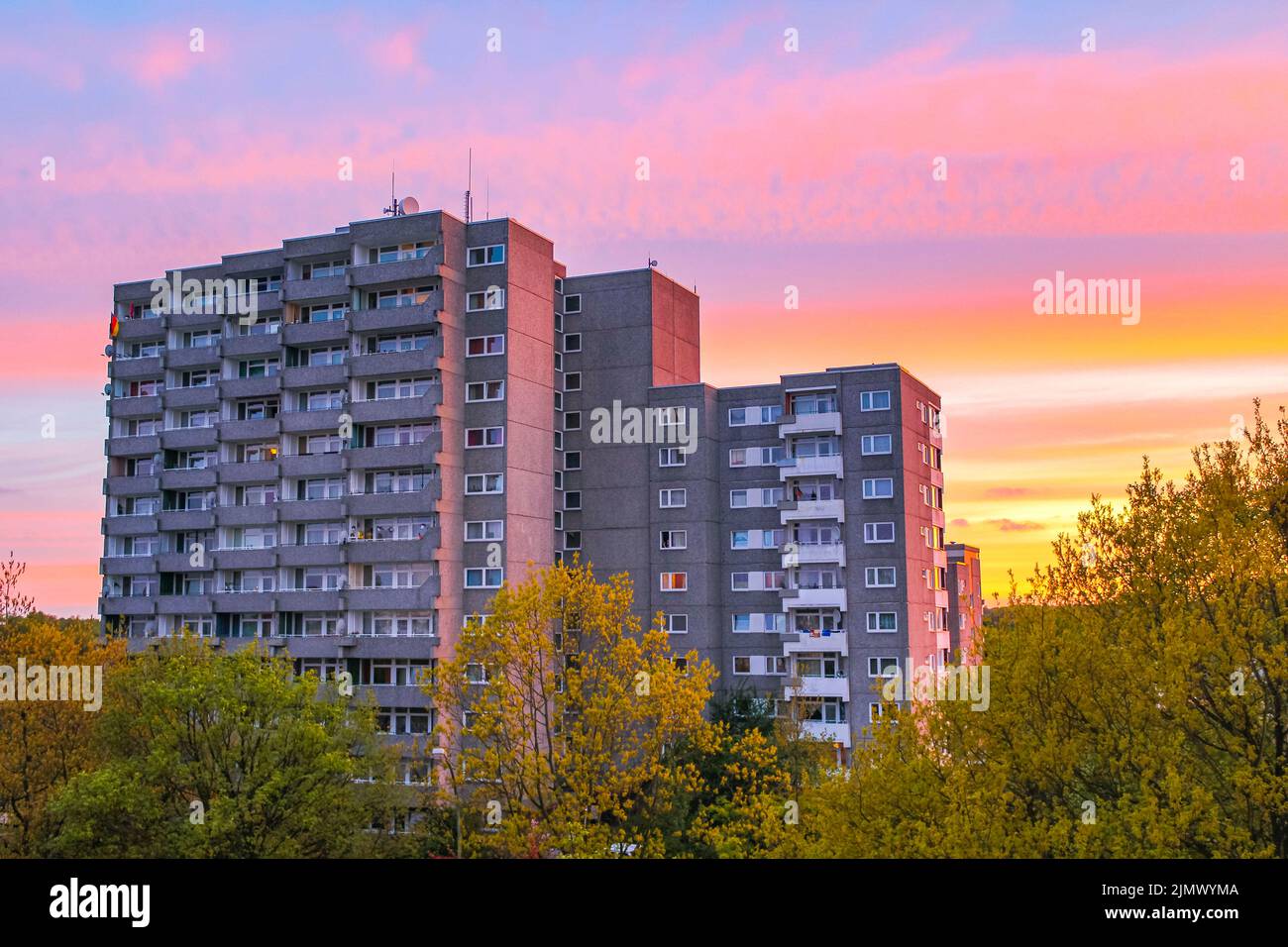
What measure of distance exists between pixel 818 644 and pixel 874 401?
664 inches

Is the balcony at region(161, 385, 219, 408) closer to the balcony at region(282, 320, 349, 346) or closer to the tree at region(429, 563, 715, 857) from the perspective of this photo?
the balcony at region(282, 320, 349, 346)

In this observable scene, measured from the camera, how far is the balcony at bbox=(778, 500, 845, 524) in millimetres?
71312

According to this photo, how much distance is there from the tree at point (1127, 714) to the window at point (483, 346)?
4370 centimetres

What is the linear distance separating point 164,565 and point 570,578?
154ft

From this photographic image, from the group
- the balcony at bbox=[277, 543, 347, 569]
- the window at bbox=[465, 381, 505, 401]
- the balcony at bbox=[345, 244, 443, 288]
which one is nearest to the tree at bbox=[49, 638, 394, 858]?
the balcony at bbox=[277, 543, 347, 569]

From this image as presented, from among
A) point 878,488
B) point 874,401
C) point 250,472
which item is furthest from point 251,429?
point 878,488

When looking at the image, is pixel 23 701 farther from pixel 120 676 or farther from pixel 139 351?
pixel 139 351

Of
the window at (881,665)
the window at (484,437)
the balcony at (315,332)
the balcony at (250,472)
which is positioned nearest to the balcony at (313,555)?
the balcony at (250,472)

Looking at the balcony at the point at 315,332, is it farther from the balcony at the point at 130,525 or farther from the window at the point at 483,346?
the balcony at the point at 130,525

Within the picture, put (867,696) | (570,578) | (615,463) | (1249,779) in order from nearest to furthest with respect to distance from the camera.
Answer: (1249,779) < (570,578) < (867,696) < (615,463)

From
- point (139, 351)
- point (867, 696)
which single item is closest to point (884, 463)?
point (867, 696)

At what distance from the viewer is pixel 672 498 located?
75.8m

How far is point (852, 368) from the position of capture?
72.6 m
